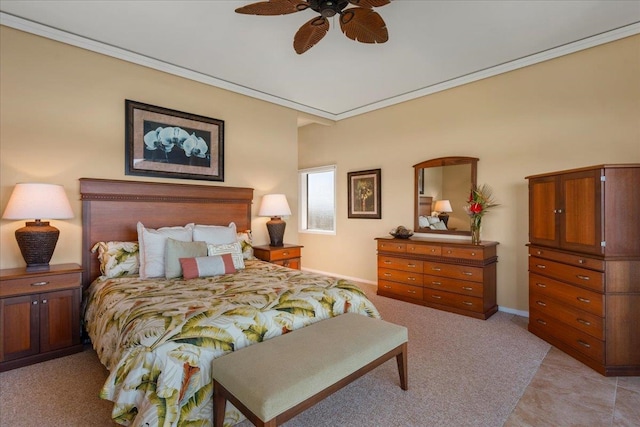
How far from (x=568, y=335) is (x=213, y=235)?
139 inches

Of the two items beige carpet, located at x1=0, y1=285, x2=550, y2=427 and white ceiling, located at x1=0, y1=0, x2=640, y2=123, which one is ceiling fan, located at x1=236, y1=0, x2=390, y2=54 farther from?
beige carpet, located at x1=0, y1=285, x2=550, y2=427

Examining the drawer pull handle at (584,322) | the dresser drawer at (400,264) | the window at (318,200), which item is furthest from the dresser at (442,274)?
the window at (318,200)

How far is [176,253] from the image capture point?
2.96 meters

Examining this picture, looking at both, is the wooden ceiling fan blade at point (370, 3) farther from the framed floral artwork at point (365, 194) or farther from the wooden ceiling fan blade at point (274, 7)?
the framed floral artwork at point (365, 194)

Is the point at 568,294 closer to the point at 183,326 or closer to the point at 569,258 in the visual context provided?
the point at 569,258

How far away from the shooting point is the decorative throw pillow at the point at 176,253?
291 cm

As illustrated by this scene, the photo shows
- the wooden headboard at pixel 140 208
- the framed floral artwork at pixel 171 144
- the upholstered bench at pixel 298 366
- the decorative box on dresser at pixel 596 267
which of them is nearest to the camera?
the upholstered bench at pixel 298 366

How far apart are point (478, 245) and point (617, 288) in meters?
1.35

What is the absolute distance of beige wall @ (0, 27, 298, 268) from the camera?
2857 mm

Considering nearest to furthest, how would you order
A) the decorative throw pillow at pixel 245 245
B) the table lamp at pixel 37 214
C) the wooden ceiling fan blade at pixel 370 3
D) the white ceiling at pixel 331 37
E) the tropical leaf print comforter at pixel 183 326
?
the tropical leaf print comforter at pixel 183 326
the wooden ceiling fan blade at pixel 370 3
the table lamp at pixel 37 214
the white ceiling at pixel 331 37
the decorative throw pillow at pixel 245 245

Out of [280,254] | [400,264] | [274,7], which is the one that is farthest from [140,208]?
[400,264]

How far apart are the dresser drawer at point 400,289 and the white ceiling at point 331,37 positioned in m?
2.80

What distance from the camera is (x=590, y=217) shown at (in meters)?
2.64

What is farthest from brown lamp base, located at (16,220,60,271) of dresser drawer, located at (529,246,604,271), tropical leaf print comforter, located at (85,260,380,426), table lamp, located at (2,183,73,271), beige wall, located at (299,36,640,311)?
dresser drawer, located at (529,246,604,271)
